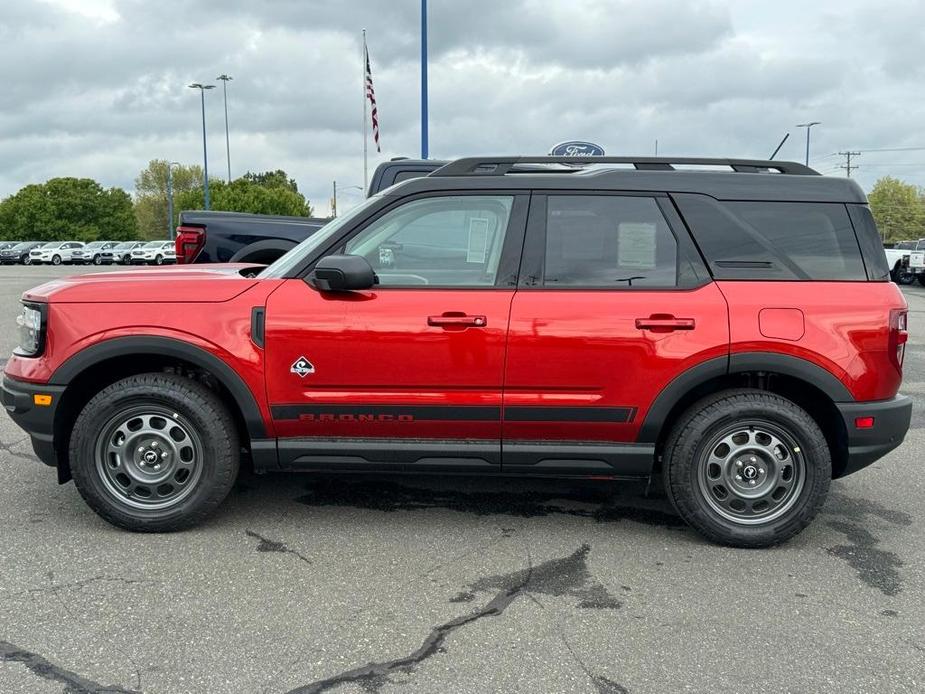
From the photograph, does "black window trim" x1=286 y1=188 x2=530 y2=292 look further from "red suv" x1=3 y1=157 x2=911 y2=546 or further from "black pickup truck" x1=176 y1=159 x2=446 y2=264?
"black pickup truck" x1=176 y1=159 x2=446 y2=264

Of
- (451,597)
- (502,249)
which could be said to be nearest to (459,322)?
(502,249)

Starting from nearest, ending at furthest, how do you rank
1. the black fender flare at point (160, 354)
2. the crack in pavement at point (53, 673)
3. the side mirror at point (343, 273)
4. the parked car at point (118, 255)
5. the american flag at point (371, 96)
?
the crack in pavement at point (53, 673) < the side mirror at point (343, 273) < the black fender flare at point (160, 354) < the american flag at point (371, 96) < the parked car at point (118, 255)

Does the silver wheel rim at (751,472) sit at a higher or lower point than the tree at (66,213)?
lower

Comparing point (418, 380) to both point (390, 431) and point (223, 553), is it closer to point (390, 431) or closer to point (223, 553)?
point (390, 431)

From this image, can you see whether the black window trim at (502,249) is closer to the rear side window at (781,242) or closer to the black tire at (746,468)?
Answer: the rear side window at (781,242)

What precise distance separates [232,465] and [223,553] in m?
0.43

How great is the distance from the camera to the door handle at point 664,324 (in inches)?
150

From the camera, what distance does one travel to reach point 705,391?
403cm

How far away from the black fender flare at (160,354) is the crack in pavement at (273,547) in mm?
618

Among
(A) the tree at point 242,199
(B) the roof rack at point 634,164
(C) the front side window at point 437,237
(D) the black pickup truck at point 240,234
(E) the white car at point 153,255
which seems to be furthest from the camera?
(A) the tree at point 242,199

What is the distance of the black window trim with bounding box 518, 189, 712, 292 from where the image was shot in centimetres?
390

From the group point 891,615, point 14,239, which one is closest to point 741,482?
point 891,615

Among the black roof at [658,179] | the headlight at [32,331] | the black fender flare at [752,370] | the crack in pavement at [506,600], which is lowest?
the crack in pavement at [506,600]

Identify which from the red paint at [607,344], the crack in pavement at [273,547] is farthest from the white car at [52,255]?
the red paint at [607,344]
